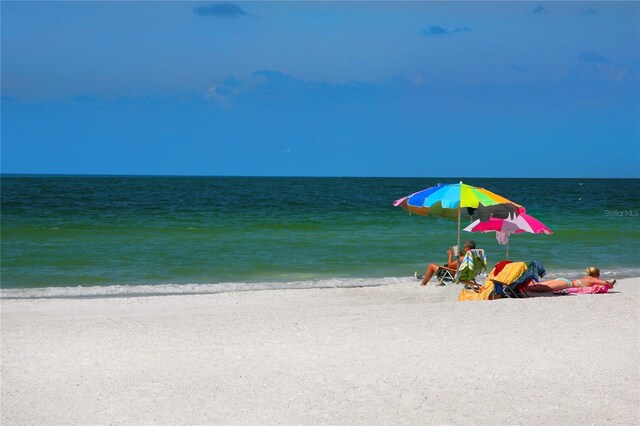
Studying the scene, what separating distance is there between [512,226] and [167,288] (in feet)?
19.5

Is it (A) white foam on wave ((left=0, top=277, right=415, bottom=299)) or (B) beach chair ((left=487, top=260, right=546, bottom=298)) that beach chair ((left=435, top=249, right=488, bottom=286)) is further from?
(A) white foam on wave ((left=0, top=277, right=415, bottom=299))

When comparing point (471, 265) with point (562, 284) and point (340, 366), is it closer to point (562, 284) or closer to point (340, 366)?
point (562, 284)

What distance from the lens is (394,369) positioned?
21.4 feet

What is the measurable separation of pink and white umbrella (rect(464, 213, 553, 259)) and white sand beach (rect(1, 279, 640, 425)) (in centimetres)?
196

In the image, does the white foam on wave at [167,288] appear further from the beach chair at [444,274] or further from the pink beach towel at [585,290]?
the pink beach towel at [585,290]

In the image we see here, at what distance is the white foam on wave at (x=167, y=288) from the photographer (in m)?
12.4

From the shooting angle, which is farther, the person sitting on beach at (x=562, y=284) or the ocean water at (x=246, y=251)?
the ocean water at (x=246, y=251)

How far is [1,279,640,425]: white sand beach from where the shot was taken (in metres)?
5.55

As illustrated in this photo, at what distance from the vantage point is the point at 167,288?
13.0m

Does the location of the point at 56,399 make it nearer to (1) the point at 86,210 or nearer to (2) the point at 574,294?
(2) the point at 574,294

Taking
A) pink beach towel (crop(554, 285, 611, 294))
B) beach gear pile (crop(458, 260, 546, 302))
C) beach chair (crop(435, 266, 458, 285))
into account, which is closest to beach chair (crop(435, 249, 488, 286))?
beach chair (crop(435, 266, 458, 285))

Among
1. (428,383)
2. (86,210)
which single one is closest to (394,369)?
(428,383)

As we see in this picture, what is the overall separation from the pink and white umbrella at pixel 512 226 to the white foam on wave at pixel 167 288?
1.93 meters

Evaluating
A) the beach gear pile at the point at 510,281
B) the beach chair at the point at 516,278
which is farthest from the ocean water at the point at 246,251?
the beach chair at the point at 516,278
